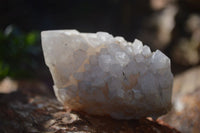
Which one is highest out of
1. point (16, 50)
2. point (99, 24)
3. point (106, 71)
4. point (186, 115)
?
point (99, 24)

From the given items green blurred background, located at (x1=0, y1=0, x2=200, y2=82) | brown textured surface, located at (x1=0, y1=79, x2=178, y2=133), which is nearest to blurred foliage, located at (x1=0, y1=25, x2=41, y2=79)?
green blurred background, located at (x1=0, y1=0, x2=200, y2=82)

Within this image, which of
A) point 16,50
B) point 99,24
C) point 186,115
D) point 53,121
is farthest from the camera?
point 99,24

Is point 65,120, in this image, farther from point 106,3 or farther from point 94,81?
point 106,3

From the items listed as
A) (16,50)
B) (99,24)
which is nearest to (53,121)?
(16,50)

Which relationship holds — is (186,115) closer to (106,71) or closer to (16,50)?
(106,71)

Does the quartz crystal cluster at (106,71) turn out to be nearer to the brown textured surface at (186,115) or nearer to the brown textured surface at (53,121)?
the brown textured surface at (53,121)

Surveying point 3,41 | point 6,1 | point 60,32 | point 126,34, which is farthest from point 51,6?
point 60,32
